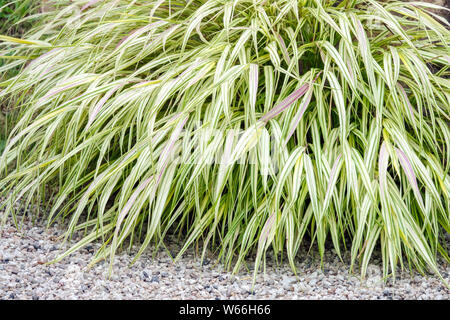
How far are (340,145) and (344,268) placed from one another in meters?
0.43

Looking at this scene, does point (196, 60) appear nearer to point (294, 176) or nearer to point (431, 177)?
point (294, 176)

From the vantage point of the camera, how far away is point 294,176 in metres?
1.70

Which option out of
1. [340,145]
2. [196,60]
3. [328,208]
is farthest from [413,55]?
[196,60]

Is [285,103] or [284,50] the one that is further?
[284,50]

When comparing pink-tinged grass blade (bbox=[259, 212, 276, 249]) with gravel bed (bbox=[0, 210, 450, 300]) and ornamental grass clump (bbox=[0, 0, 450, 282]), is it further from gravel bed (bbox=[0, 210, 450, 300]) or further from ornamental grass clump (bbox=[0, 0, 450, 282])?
gravel bed (bbox=[0, 210, 450, 300])

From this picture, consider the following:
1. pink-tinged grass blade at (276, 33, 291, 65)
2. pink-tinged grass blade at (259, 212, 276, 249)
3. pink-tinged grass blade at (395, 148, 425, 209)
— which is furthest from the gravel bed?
pink-tinged grass blade at (276, 33, 291, 65)

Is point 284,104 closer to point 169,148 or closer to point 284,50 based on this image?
point 284,50

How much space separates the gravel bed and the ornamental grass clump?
0.18 feet

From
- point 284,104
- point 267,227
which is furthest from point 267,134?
point 267,227

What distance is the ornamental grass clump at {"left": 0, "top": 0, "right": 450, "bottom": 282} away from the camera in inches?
67.2

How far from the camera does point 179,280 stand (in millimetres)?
1765

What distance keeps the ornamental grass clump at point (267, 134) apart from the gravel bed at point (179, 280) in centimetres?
6

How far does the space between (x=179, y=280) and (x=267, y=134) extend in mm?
555

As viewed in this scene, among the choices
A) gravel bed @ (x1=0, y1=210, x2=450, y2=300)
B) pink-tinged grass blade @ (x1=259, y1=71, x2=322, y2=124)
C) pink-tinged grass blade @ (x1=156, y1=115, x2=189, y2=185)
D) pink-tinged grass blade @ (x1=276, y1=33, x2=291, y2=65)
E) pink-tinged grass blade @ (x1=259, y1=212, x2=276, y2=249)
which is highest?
pink-tinged grass blade @ (x1=276, y1=33, x2=291, y2=65)
